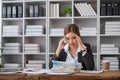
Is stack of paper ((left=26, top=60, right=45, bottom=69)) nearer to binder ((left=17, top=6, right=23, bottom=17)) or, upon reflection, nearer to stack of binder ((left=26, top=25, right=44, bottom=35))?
stack of binder ((left=26, top=25, right=44, bottom=35))

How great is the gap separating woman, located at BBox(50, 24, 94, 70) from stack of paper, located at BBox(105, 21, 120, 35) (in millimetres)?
1382

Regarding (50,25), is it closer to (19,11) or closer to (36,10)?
(36,10)

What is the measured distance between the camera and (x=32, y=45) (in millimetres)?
4891

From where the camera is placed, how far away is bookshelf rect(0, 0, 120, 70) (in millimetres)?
4730

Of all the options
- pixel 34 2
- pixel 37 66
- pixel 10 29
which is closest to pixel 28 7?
pixel 34 2

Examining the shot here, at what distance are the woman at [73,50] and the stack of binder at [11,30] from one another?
5.87ft

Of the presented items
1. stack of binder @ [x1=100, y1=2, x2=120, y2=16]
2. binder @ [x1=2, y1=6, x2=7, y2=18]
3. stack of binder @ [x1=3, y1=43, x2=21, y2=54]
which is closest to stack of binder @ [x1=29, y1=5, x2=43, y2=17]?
binder @ [x1=2, y1=6, x2=7, y2=18]

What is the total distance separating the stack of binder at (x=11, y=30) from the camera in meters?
4.93

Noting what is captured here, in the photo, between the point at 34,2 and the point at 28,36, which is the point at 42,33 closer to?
the point at 28,36

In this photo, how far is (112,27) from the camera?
4.64 metres

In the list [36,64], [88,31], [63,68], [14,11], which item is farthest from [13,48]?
[63,68]

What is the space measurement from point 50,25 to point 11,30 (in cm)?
76

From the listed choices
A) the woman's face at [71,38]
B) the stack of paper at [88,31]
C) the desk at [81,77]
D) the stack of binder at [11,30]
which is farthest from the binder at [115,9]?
the desk at [81,77]

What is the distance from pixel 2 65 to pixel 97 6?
214 cm
